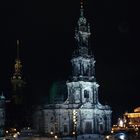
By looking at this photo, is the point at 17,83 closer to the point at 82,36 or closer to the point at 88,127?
the point at 82,36

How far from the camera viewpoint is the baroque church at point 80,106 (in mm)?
91438

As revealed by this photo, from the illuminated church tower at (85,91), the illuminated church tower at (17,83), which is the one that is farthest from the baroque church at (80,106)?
the illuminated church tower at (17,83)

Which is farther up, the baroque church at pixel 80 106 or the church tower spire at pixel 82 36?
the church tower spire at pixel 82 36

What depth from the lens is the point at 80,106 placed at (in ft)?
298

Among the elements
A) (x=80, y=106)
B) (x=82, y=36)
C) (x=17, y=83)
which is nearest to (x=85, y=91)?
(x=80, y=106)

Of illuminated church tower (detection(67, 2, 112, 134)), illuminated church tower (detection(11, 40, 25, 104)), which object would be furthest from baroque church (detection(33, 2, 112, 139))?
illuminated church tower (detection(11, 40, 25, 104))

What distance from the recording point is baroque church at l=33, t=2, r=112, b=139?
3600 inches

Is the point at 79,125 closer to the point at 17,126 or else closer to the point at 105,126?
the point at 105,126

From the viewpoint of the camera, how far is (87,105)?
91.8 m

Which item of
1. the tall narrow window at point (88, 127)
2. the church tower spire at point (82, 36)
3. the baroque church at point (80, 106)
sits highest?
the church tower spire at point (82, 36)

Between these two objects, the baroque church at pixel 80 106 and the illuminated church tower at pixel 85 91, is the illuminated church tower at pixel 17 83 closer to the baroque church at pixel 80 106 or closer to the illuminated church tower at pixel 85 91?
the baroque church at pixel 80 106

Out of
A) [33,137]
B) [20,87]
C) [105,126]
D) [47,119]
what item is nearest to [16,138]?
[33,137]

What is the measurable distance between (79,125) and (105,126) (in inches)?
245

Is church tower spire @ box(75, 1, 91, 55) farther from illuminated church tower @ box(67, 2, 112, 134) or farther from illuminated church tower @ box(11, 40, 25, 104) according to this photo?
illuminated church tower @ box(11, 40, 25, 104)
